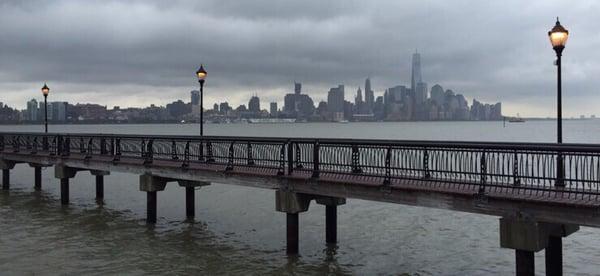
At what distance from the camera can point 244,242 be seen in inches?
785

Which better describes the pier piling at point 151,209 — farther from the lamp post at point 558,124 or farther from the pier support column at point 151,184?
the lamp post at point 558,124

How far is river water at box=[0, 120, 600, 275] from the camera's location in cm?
1670

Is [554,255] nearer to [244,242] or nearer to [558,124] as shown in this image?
[558,124]

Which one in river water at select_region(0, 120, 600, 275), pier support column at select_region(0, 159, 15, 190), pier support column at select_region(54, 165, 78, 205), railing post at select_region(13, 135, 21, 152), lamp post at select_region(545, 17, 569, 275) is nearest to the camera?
lamp post at select_region(545, 17, 569, 275)

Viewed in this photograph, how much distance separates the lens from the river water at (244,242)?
658 inches

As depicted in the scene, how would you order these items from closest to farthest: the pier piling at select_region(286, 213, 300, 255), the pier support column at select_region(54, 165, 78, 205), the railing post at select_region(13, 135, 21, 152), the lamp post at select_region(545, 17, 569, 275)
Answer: the lamp post at select_region(545, 17, 569, 275) < the pier piling at select_region(286, 213, 300, 255) < the pier support column at select_region(54, 165, 78, 205) < the railing post at select_region(13, 135, 21, 152)

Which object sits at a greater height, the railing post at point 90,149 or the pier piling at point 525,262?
the railing post at point 90,149

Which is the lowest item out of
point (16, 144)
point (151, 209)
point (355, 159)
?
point (151, 209)

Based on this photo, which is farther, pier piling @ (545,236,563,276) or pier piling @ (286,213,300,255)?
pier piling @ (286,213,300,255)

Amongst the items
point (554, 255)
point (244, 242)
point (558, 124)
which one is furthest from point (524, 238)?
point (244, 242)

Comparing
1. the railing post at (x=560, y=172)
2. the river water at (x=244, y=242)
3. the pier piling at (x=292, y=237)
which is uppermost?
the railing post at (x=560, y=172)

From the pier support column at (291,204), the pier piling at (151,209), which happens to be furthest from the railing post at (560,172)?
the pier piling at (151,209)

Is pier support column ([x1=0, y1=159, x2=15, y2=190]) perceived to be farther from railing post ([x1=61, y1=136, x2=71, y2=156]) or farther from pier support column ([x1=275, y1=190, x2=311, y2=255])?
pier support column ([x1=275, y1=190, x2=311, y2=255])

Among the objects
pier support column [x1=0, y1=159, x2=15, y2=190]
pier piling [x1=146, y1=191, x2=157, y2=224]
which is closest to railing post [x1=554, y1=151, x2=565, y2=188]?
pier piling [x1=146, y1=191, x2=157, y2=224]
